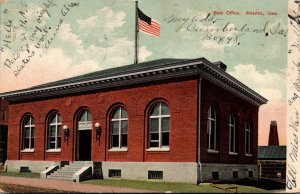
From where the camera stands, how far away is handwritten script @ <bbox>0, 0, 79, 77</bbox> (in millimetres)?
19906

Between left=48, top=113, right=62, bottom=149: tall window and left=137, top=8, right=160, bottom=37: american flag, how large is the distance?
8833 millimetres

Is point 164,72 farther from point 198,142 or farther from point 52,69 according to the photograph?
point 52,69

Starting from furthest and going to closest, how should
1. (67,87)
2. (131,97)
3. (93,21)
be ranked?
(67,87), (131,97), (93,21)

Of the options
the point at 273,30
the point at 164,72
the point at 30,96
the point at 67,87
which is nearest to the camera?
the point at 273,30

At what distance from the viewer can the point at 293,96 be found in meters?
17.9

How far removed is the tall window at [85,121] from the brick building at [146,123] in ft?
0.18

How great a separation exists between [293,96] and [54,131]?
48.3 feet

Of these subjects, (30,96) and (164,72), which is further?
(30,96)

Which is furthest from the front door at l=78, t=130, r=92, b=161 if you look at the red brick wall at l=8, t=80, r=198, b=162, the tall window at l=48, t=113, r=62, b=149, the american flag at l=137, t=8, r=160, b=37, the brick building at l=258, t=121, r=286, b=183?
the brick building at l=258, t=121, r=286, b=183

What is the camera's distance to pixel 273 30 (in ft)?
59.3

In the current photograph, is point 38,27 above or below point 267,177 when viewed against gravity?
above

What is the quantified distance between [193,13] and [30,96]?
1384 cm

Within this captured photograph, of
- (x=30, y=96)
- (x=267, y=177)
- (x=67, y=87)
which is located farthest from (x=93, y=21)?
(x=267, y=177)

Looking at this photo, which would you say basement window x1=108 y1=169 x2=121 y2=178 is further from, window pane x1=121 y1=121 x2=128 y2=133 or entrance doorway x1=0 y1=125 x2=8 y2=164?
entrance doorway x1=0 y1=125 x2=8 y2=164
